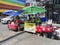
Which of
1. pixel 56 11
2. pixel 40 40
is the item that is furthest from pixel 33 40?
pixel 56 11

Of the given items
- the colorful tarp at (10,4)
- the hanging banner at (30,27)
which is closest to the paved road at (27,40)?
→ the hanging banner at (30,27)

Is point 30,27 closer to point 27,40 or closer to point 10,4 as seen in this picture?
point 27,40

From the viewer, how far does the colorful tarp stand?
126 feet

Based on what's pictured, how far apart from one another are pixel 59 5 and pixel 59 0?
114 cm

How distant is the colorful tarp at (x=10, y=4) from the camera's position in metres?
38.4

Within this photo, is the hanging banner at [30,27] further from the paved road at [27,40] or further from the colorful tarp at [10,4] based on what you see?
the colorful tarp at [10,4]

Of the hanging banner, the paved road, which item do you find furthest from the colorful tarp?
the paved road

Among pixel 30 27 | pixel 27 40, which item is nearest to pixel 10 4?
pixel 30 27

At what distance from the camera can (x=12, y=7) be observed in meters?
39.7

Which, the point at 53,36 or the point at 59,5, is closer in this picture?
the point at 53,36

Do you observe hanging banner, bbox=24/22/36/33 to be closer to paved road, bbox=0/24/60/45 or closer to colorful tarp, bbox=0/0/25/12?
paved road, bbox=0/24/60/45

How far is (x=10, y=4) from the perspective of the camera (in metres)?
39.6

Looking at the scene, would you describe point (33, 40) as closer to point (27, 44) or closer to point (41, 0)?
point (27, 44)

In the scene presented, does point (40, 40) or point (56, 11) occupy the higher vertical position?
point (56, 11)
